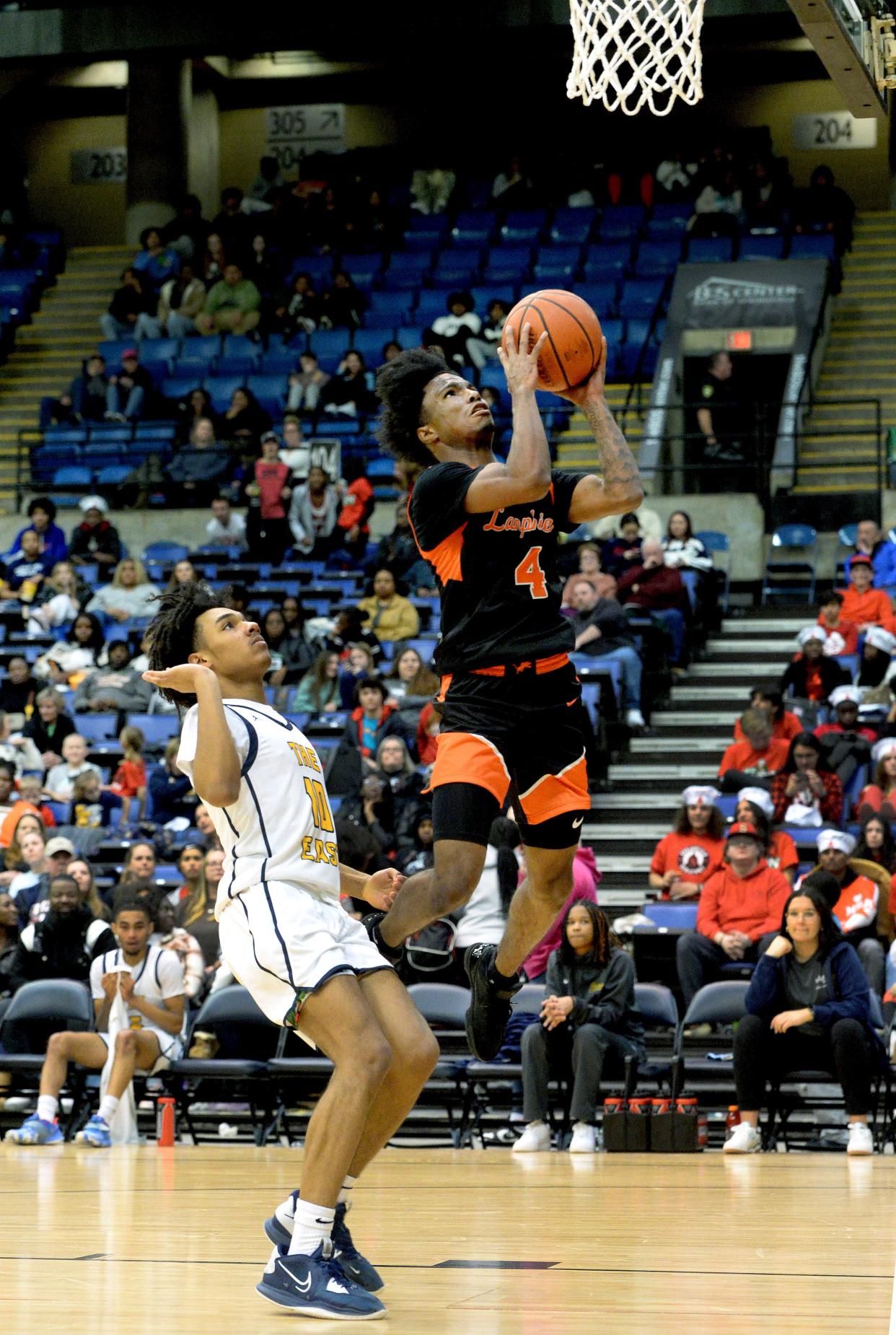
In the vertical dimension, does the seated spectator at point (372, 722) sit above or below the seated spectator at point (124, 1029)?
above

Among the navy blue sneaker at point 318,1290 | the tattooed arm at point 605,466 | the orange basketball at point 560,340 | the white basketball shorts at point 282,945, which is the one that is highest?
the orange basketball at point 560,340

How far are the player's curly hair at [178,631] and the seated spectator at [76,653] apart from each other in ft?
35.2

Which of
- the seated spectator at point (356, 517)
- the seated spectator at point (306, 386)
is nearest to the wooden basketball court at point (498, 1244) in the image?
the seated spectator at point (356, 517)

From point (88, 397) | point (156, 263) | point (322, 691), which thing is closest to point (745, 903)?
point (322, 691)

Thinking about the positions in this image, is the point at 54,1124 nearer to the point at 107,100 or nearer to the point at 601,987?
the point at 601,987

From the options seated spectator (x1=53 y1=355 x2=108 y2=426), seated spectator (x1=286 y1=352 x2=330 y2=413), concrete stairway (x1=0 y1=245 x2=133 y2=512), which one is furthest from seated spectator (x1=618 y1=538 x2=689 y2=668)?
concrete stairway (x1=0 y1=245 x2=133 y2=512)

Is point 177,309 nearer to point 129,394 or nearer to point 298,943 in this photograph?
point 129,394

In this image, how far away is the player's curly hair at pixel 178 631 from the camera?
15.3ft

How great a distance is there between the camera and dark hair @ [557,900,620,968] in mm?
9688

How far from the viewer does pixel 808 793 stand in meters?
11.6

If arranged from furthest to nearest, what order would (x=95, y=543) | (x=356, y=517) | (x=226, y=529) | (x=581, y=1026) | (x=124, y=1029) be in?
(x=226, y=529), (x=95, y=543), (x=356, y=517), (x=124, y=1029), (x=581, y=1026)

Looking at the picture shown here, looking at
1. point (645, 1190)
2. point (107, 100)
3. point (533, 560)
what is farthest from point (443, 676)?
point (107, 100)

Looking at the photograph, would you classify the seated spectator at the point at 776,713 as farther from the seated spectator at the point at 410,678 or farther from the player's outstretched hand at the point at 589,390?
the player's outstretched hand at the point at 589,390

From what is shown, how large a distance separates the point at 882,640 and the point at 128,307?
12110 millimetres
